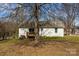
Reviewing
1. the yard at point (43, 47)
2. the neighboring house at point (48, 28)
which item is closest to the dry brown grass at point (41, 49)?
the yard at point (43, 47)

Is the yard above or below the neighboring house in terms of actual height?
below

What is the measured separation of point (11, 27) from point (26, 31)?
0.74ft

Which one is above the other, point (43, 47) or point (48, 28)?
point (48, 28)

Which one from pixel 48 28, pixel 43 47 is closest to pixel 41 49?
pixel 43 47

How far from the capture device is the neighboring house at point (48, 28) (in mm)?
2498

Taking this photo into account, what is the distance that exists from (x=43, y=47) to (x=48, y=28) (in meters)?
0.29

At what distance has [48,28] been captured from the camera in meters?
2.50

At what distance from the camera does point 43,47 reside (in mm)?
2559

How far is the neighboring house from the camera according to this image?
8.20 ft

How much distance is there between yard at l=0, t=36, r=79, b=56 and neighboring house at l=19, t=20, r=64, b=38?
8 centimetres

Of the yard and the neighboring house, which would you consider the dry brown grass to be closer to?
the yard

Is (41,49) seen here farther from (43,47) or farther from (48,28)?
(48,28)

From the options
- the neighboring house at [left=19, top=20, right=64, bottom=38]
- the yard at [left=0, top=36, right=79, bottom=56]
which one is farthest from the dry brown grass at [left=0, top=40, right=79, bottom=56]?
the neighboring house at [left=19, top=20, right=64, bottom=38]

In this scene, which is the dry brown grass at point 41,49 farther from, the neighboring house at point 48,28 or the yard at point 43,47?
the neighboring house at point 48,28
